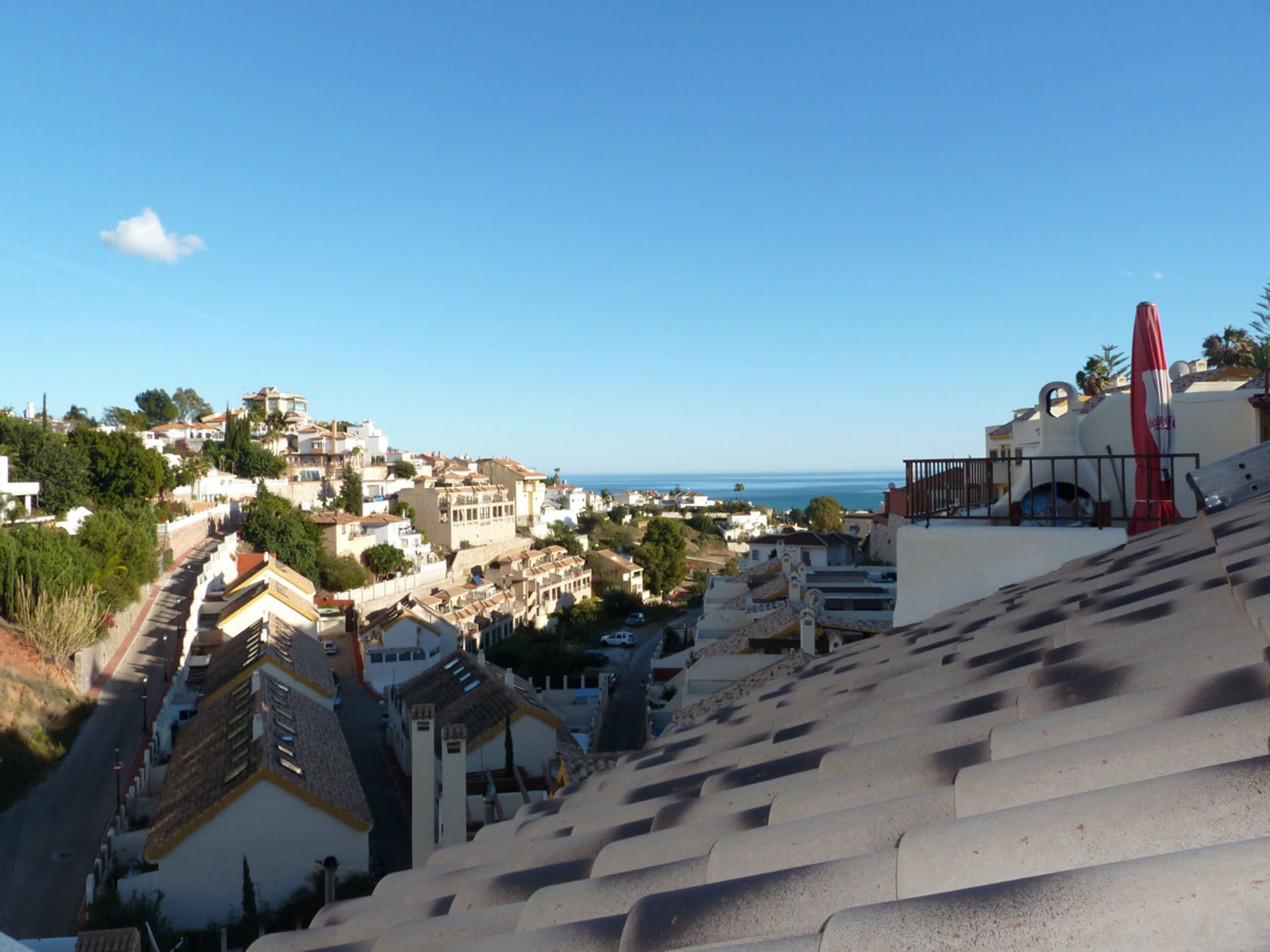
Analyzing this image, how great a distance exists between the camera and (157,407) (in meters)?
90.0

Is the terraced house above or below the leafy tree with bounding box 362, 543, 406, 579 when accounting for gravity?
below

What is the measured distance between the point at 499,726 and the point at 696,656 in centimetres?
525

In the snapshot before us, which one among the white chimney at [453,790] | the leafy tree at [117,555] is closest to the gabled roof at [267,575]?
the leafy tree at [117,555]

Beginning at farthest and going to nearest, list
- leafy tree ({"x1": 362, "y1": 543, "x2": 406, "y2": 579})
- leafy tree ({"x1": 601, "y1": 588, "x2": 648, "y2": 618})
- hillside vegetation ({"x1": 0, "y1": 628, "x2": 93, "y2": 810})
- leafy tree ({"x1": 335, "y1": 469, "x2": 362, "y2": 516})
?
leafy tree ({"x1": 335, "y1": 469, "x2": 362, "y2": 516}) → leafy tree ({"x1": 362, "y1": 543, "x2": 406, "y2": 579}) → leafy tree ({"x1": 601, "y1": 588, "x2": 648, "y2": 618}) → hillside vegetation ({"x1": 0, "y1": 628, "x2": 93, "y2": 810})

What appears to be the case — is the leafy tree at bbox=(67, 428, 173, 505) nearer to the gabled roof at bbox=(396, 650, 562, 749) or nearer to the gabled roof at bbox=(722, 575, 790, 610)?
the gabled roof at bbox=(396, 650, 562, 749)

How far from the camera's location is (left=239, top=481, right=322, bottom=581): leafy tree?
41375 millimetres

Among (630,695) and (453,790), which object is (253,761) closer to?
(453,790)

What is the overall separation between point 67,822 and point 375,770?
5841mm

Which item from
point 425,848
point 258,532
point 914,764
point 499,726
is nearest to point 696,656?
point 499,726

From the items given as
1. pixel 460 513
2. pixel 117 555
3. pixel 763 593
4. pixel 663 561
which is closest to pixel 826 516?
pixel 663 561

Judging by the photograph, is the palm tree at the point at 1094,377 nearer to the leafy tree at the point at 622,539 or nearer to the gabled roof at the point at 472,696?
the gabled roof at the point at 472,696

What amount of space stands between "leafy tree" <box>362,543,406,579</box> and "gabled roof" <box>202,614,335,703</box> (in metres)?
19.3

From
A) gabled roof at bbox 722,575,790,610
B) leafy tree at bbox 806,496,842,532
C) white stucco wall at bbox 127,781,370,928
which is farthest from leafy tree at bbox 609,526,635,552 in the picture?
white stucco wall at bbox 127,781,370,928

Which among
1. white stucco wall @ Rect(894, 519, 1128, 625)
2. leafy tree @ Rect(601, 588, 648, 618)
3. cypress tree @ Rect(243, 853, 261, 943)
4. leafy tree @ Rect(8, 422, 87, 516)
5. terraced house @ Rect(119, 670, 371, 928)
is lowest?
leafy tree @ Rect(601, 588, 648, 618)
